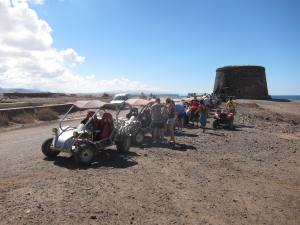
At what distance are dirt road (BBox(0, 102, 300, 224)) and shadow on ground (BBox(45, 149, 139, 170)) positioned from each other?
0.03 m

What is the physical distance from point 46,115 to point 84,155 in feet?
48.4

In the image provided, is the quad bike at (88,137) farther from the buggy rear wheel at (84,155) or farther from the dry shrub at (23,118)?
the dry shrub at (23,118)

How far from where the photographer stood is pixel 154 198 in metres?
7.19

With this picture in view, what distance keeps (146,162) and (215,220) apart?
428cm

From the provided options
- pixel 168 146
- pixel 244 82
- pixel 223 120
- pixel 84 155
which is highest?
pixel 244 82

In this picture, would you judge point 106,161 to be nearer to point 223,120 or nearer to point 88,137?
point 88,137

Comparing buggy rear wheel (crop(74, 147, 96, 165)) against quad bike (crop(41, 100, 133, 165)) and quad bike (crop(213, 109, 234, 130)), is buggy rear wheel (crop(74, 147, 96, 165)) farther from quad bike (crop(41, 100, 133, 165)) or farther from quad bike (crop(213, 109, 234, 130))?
quad bike (crop(213, 109, 234, 130))

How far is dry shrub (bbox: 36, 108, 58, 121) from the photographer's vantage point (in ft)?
76.1

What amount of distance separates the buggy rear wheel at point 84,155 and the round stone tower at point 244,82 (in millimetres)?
48846

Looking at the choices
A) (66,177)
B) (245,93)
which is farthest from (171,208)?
(245,93)

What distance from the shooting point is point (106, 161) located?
10398 millimetres

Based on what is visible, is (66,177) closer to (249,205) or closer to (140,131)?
(249,205)

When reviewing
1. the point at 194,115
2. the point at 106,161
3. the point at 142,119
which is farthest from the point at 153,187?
the point at 194,115

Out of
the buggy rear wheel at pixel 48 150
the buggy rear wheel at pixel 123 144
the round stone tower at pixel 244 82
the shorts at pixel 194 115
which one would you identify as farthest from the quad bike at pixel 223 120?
the round stone tower at pixel 244 82
